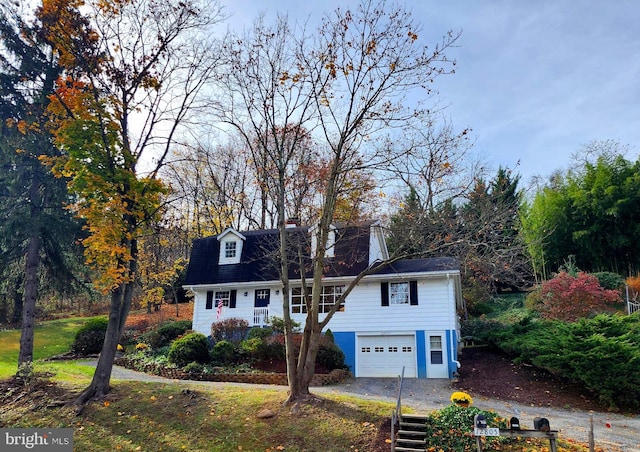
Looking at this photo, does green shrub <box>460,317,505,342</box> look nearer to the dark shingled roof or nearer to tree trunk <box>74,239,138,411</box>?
the dark shingled roof

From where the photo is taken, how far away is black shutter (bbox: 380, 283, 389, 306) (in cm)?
1881

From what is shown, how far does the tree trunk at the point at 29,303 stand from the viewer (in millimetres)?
14539

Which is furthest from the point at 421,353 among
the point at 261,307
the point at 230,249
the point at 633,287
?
the point at 633,287

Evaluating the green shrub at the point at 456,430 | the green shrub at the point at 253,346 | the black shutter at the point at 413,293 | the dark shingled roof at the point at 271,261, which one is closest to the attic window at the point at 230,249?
the dark shingled roof at the point at 271,261

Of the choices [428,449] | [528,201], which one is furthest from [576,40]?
[528,201]

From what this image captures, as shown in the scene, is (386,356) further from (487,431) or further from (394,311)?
(487,431)

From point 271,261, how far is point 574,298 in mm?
13153

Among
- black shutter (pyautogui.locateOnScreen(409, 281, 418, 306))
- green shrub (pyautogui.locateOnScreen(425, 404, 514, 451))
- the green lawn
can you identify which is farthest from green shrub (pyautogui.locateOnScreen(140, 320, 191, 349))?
green shrub (pyautogui.locateOnScreen(425, 404, 514, 451))

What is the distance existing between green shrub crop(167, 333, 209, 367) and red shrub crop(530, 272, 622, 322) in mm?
14610

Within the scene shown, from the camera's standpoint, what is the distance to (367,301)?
62.6 feet


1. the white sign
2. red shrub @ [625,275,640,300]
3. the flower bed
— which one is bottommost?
the flower bed

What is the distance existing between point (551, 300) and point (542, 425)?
12077 mm

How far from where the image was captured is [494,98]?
1099 cm

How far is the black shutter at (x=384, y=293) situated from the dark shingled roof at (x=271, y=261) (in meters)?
0.58
